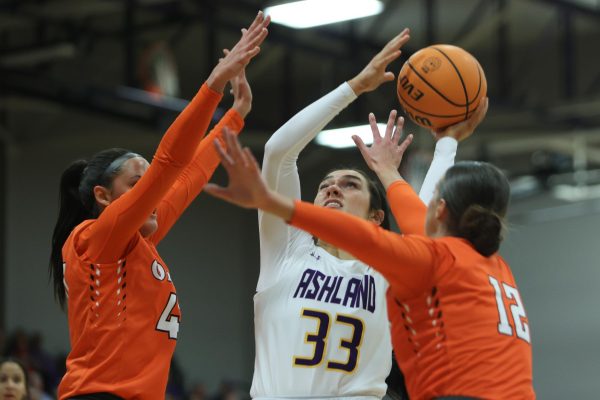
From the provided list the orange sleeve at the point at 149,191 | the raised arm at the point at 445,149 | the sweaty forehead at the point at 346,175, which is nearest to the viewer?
the orange sleeve at the point at 149,191

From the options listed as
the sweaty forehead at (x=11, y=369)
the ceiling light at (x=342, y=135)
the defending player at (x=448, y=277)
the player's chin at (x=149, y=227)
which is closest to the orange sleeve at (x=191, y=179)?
the player's chin at (x=149, y=227)

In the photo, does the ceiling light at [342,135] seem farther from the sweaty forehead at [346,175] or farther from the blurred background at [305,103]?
the sweaty forehead at [346,175]

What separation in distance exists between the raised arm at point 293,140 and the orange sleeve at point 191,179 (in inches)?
12.5

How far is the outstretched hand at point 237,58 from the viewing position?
4363 mm

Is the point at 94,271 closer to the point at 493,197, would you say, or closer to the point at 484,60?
the point at 493,197

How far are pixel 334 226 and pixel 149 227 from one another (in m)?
1.37

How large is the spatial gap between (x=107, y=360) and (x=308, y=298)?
2.97 ft

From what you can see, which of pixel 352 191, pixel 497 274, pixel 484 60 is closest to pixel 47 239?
pixel 484 60

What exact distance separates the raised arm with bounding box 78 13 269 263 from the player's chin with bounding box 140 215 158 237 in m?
0.18

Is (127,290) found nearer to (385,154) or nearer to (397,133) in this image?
(385,154)

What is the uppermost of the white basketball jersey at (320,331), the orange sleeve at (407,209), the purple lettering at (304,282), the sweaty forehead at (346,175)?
the sweaty forehead at (346,175)

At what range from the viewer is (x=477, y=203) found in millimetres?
3678

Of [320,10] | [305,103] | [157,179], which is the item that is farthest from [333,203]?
[305,103]

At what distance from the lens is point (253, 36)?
4.50 meters
